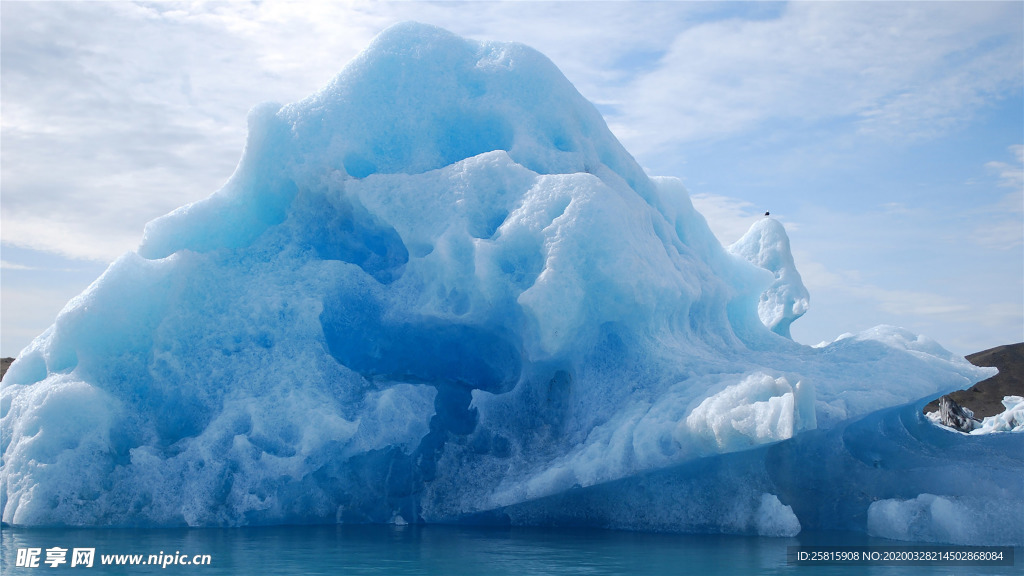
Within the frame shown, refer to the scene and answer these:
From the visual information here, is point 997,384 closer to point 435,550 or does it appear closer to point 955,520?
point 955,520

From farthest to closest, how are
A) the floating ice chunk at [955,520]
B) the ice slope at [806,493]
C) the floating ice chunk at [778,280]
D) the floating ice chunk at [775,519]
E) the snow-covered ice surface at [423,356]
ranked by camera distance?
the floating ice chunk at [778,280] → the snow-covered ice surface at [423,356] → the floating ice chunk at [775,519] → the ice slope at [806,493] → the floating ice chunk at [955,520]

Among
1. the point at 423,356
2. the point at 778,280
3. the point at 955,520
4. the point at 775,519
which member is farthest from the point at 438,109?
the point at 778,280

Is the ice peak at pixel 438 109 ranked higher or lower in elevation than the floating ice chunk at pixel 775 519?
higher

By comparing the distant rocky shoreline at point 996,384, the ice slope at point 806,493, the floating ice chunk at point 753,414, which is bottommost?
the ice slope at point 806,493

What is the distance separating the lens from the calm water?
23.1 feet

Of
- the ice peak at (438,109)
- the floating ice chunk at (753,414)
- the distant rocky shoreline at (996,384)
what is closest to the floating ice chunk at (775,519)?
the floating ice chunk at (753,414)

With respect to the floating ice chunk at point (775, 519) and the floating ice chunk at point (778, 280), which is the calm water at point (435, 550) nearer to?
the floating ice chunk at point (775, 519)

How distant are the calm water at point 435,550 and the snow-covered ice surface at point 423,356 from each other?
2.01 feet

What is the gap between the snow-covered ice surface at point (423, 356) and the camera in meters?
9.99

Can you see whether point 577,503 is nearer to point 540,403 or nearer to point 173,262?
point 540,403

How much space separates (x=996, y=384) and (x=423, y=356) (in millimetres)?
29327

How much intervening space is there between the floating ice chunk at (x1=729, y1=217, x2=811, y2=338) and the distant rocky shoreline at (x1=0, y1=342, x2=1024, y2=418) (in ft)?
60.5

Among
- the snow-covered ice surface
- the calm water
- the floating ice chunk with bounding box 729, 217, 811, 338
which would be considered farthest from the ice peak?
the floating ice chunk with bounding box 729, 217, 811, 338

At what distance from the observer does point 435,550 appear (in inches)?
325
